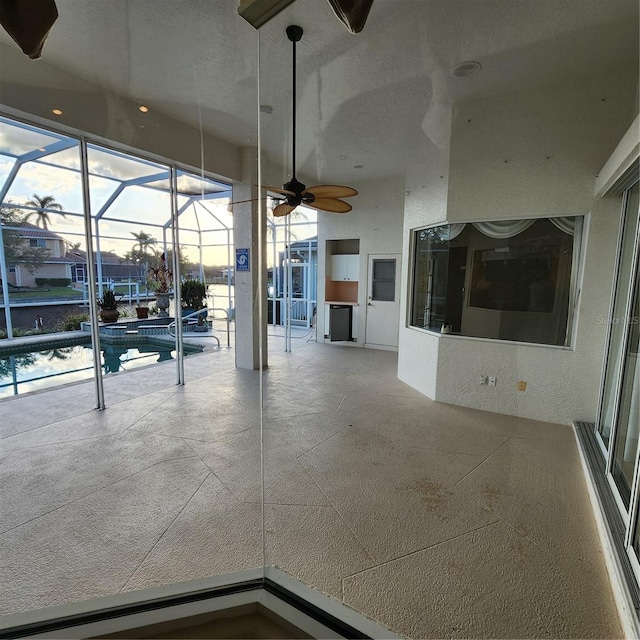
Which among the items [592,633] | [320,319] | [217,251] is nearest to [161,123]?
[217,251]

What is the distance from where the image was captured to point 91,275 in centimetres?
370

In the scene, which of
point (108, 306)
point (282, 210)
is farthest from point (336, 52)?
point (108, 306)

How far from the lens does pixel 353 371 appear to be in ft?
17.8

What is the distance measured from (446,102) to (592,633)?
427cm

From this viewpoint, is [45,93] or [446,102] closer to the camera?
[45,93]

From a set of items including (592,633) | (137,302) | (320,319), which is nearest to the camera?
(592,633)

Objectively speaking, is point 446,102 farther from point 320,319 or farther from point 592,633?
point 320,319

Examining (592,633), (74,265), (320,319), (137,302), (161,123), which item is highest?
(161,123)

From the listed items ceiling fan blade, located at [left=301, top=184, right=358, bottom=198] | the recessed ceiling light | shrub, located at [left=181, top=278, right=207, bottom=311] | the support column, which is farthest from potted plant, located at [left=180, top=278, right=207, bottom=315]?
the recessed ceiling light

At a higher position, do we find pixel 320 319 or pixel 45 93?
pixel 45 93

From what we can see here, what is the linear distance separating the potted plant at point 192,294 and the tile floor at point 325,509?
1516mm

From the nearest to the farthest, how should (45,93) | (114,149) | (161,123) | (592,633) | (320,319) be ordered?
(592,633) → (45,93) → (114,149) → (161,123) → (320,319)

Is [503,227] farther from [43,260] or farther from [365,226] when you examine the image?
[43,260]

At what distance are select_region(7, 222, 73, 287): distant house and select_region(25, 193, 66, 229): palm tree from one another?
0.10 metres
